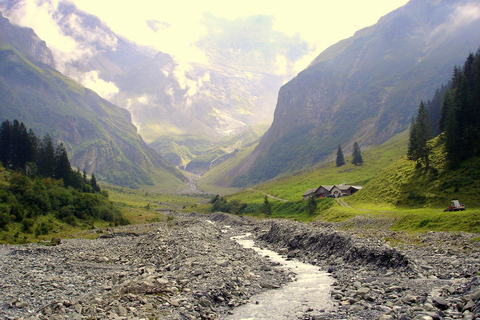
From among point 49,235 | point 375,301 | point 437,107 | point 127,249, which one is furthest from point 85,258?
point 437,107

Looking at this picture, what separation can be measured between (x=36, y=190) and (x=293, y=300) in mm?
68529

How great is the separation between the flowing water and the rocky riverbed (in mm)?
842

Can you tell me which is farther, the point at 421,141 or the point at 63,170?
the point at 63,170

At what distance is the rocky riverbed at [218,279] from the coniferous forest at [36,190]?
17.3 m

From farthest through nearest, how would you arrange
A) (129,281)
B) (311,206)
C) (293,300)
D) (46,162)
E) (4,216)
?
(46,162), (311,206), (4,216), (129,281), (293,300)

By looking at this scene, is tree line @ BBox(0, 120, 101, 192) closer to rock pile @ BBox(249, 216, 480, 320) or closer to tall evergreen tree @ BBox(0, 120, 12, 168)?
tall evergreen tree @ BBox(0, 120, 12, 168)

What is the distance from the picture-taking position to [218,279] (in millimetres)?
30953

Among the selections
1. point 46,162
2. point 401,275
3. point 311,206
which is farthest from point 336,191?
point 46,162

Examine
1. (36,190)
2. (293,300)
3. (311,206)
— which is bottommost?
(293,300)

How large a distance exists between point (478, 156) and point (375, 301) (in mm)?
56342

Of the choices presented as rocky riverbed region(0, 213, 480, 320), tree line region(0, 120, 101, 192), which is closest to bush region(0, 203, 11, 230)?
rocky riverbed region(0, 213, 480, 320)

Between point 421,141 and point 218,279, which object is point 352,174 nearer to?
point 421,141

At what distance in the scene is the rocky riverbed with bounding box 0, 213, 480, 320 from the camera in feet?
69.4

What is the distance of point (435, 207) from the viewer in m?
58.3
